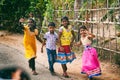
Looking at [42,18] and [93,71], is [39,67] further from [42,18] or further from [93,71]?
[42,18]

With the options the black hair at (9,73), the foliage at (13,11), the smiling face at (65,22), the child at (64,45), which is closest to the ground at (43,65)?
the child at (64,45)

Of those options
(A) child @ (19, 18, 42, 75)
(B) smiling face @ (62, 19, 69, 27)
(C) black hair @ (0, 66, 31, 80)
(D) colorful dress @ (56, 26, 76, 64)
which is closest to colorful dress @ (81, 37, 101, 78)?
(D) colorful dress @ (56, 26, 76, 64)

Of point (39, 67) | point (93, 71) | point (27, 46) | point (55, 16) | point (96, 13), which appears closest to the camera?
point (93, 71)

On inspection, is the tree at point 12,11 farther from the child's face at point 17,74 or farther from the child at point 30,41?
the child's face at point 17,74

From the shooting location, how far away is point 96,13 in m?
8.33

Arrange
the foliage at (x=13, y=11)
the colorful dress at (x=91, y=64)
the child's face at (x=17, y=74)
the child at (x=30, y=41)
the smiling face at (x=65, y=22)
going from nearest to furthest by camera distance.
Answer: the child's face at (x=17, y=74) → the colorful dress at (x=91, y=64) → the smiling face at (x=65, y=22) → the child at (x=30, y=41) → the foliage at (x=13, y=11)

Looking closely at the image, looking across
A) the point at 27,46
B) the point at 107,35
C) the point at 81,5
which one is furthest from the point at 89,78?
the point at 81,5

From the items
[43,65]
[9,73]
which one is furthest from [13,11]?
[9,73]

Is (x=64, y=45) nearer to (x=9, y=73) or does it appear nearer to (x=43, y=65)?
(x=43, y=65)

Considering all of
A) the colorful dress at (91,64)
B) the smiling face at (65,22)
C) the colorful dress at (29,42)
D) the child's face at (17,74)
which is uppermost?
the child's face at (17,74)

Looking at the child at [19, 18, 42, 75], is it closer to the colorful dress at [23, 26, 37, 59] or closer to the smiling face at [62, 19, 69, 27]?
the colorful dress at [23, 26, 37, 59]

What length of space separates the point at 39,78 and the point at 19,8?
30.1ft

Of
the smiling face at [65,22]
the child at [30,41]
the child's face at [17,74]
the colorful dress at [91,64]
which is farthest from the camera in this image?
the child at [30,41]

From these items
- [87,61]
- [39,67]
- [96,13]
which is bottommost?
[39,67]
